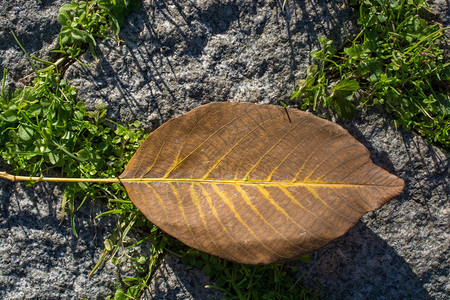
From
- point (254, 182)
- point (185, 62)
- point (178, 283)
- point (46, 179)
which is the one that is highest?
point (185, 62)

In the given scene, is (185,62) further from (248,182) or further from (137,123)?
(248,182)

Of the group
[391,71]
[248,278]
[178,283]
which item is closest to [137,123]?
[178,283]

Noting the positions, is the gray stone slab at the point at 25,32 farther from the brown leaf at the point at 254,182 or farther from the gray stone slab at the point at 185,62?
the brown leaf at the point at 254,182

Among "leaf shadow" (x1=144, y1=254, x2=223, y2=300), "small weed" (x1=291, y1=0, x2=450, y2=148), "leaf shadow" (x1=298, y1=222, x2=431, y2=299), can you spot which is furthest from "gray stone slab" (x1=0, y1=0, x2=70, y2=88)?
"leaf shadow" (x1=298, y1=222, x2=431, y2=299)

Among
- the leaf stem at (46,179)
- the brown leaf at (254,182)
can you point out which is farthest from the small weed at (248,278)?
the leaf stem at (46,179)

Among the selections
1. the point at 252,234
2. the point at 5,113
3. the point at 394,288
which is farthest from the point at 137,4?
the point at 394,288
